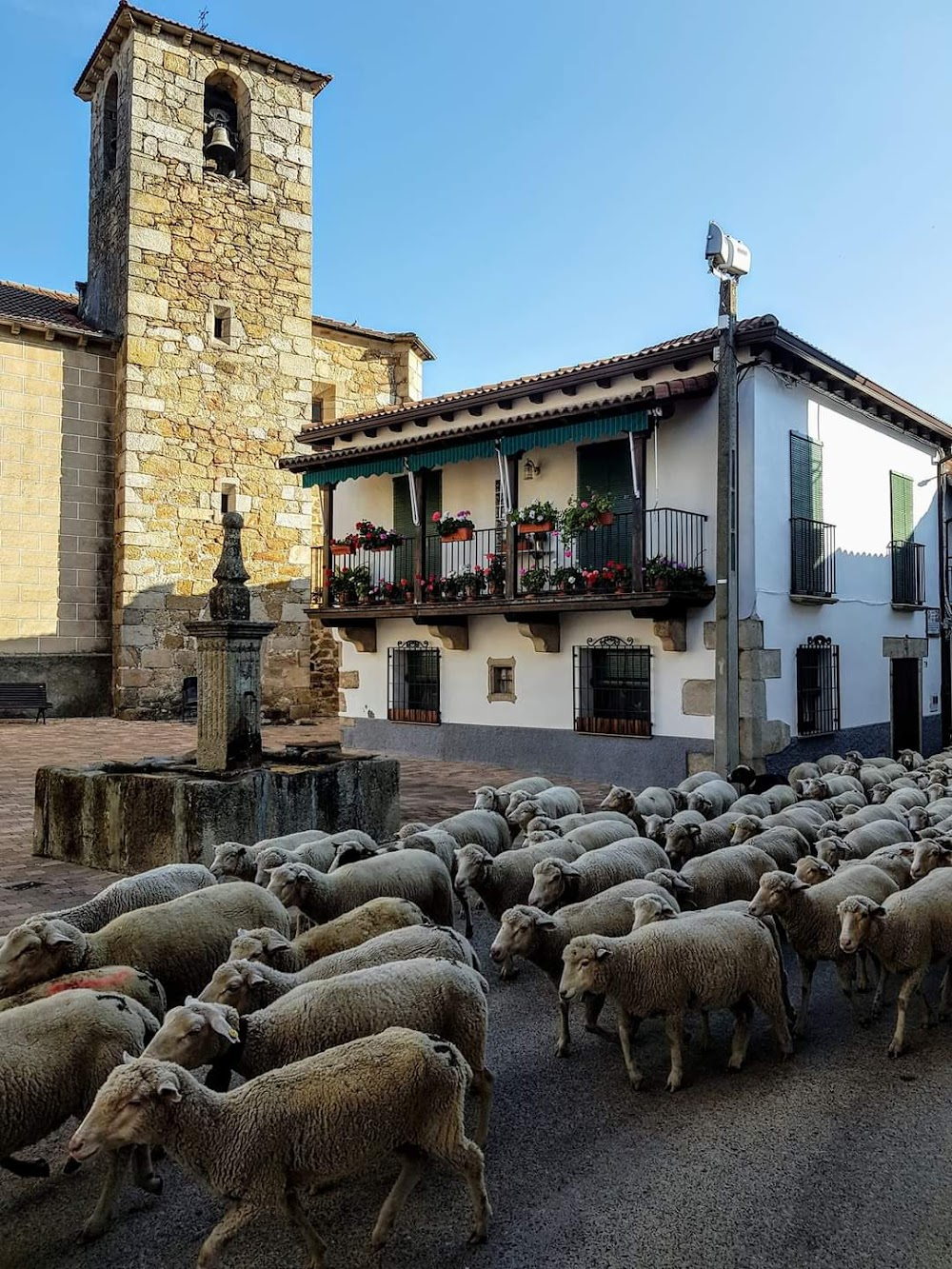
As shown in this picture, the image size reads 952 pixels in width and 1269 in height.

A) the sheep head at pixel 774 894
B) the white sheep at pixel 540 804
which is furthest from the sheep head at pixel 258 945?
the white sheep at pixel 540 804

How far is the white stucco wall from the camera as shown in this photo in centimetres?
1288

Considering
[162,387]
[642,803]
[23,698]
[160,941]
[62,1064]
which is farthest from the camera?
[162,387]

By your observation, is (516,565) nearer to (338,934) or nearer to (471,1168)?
(338,934)

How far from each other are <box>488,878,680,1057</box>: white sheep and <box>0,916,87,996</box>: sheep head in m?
2.11

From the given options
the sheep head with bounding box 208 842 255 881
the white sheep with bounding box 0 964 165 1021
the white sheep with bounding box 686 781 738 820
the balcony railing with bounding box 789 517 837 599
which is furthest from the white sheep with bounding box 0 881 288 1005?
the balcony railing with bounding box 789 517 837 599

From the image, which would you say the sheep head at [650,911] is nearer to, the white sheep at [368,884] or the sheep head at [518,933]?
the sheep head at [518,933]

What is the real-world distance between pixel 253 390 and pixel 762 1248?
20095mm

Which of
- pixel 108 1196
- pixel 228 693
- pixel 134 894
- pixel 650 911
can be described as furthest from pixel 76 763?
pixel 108 1196

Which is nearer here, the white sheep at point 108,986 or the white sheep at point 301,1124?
the white sheep at point 301,1124

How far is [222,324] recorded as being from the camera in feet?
67.8

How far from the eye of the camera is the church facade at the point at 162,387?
19.0 m

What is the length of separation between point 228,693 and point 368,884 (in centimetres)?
304

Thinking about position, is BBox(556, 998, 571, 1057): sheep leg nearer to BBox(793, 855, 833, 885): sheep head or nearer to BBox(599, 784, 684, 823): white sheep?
BBox(793, 855, 833, 885): sheep head

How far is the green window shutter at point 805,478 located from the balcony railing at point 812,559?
0.17 metres
